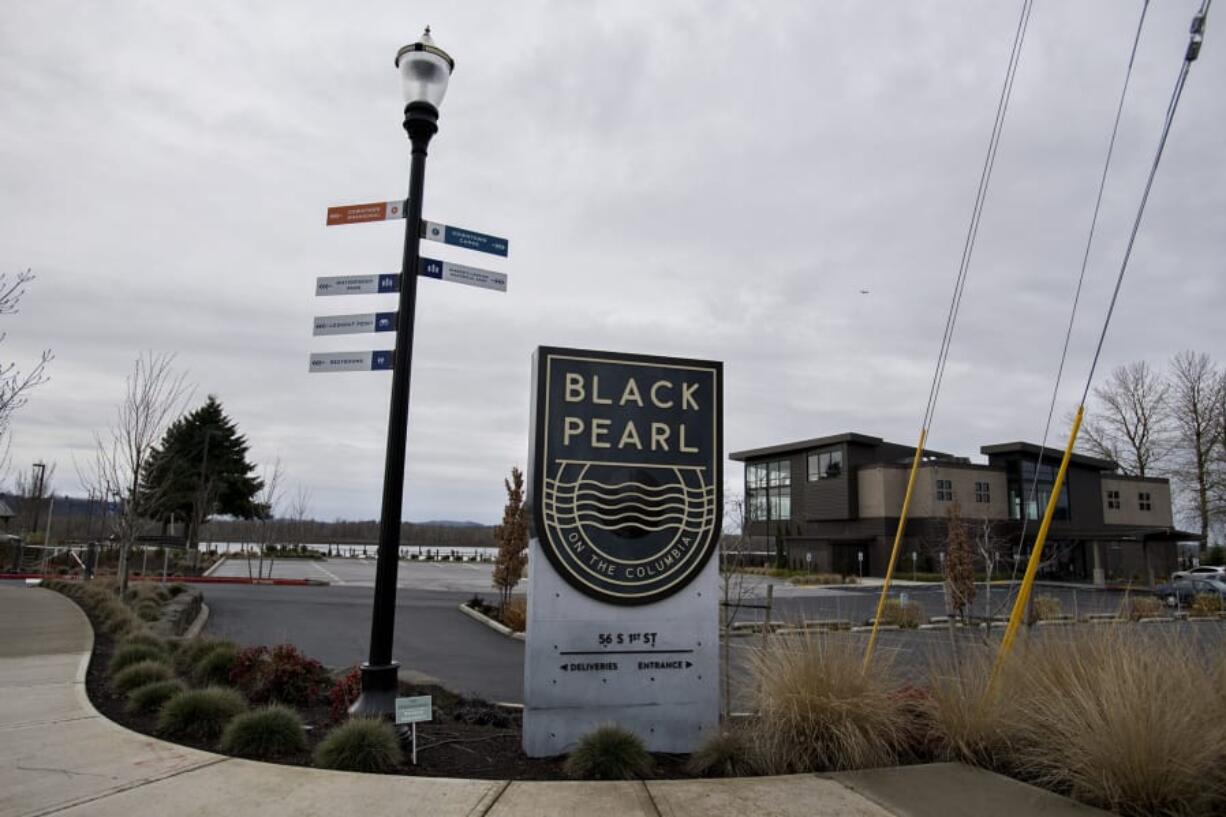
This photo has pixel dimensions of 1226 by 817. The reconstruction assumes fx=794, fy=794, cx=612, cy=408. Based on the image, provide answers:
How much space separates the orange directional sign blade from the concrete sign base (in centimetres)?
336

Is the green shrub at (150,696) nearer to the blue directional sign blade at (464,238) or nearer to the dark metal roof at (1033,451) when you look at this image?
the blue directional sign blade at (464,238)

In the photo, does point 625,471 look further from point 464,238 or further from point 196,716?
point 196,716

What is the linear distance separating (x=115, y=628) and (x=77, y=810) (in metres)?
8.98

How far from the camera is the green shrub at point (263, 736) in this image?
526cm

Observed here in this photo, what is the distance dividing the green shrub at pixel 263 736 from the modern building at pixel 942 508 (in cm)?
4117

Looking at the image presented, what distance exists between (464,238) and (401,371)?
56.1 inches

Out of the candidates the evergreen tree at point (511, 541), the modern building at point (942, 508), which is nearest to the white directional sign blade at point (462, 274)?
the evergreen tree at point (511, 541)

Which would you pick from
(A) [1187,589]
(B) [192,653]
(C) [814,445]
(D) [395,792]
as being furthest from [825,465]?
(D) [395,792]

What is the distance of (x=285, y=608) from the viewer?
19.0 m

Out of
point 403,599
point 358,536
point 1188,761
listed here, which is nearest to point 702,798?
point 1188,761

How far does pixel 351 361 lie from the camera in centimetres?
696

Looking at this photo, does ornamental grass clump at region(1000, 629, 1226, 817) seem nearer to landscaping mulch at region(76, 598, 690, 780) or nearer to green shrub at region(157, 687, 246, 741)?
landscaping mulch at region(76, 598, 690, 780)

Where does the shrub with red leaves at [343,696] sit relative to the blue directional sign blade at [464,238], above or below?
below

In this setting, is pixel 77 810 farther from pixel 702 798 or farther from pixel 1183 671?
pixel 1183 671
